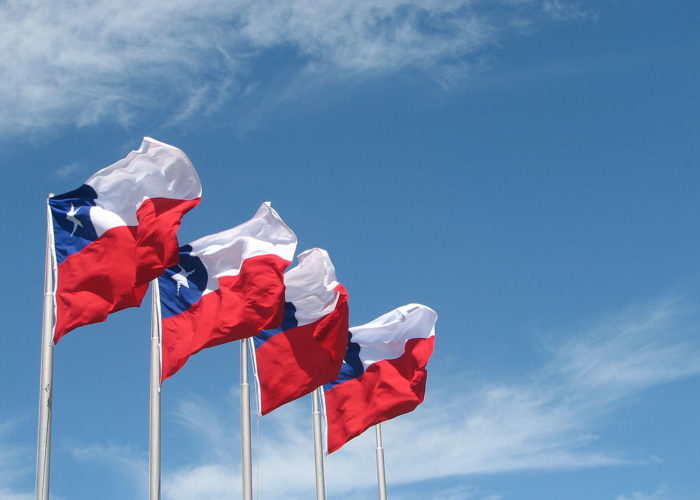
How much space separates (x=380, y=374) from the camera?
1309 inches

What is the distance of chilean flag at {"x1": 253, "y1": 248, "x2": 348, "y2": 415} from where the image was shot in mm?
27578

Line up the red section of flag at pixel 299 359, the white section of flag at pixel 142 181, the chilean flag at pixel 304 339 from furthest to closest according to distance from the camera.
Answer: the chilean flag at pixel 304 339, the red section of flag at pixel 299 359, the white section of flag at pixel 142 181

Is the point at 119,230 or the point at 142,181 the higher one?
→ the point at 142,181

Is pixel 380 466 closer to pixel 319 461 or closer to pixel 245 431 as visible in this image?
pixel 319 461

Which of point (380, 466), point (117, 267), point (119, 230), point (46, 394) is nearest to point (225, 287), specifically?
point (119, 230)

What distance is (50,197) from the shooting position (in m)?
22.6

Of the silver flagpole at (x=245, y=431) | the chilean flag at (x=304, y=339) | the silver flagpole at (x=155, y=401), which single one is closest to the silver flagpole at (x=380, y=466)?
the chilean flag at (x=304, y=339)

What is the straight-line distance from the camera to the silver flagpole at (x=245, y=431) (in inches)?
998

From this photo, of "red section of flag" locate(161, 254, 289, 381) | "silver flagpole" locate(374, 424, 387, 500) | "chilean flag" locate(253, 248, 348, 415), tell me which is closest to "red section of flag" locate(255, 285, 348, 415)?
"chilean flag" locate(253, 248, 348, 415)

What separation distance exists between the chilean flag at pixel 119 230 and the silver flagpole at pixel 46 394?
0.35m

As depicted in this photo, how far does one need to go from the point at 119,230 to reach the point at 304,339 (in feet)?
22.9

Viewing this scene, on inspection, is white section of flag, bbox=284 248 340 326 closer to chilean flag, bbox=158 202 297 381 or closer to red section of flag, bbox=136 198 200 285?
chilean flag, bbox=158 202 297 381

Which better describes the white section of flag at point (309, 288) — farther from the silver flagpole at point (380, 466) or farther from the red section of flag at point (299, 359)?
the silver flagpole at point (380, 466)

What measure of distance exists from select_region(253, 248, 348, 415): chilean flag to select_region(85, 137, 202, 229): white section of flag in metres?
5.01
